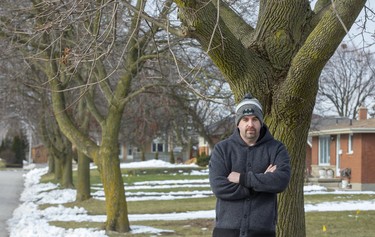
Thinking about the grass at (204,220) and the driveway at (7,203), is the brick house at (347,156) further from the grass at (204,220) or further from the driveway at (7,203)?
the driveway at (7,203)

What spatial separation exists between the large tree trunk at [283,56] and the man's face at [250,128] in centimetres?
132

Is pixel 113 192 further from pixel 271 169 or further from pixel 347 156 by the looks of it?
pixel 347 156

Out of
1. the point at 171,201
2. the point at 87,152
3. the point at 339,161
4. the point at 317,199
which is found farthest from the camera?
the point at 339,161

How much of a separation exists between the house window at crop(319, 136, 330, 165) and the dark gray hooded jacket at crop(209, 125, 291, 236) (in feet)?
108

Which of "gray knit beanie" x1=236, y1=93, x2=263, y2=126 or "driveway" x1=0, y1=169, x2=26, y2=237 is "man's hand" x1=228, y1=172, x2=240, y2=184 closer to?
"gray knit beanie" x1=236, y1=93, x2=263, y2=126

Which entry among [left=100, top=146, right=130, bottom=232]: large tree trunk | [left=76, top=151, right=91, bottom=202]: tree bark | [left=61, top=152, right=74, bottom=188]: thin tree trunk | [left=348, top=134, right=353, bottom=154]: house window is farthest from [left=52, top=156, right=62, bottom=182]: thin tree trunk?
[left=100, top=146, right=130, bottom=232]: large tree trunk

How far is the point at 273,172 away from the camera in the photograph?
19.6ft

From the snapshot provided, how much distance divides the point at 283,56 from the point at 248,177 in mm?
2824

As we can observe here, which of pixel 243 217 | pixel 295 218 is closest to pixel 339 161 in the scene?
pixel 295 218

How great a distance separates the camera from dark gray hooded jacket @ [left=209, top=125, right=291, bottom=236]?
234 inches

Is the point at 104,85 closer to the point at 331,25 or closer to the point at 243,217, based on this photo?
the point at 331,25

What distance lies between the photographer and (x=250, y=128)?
612 cm

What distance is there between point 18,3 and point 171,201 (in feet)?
37.6

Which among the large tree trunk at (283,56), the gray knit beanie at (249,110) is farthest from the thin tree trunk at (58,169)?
the gray knit beanie at (249,110)
